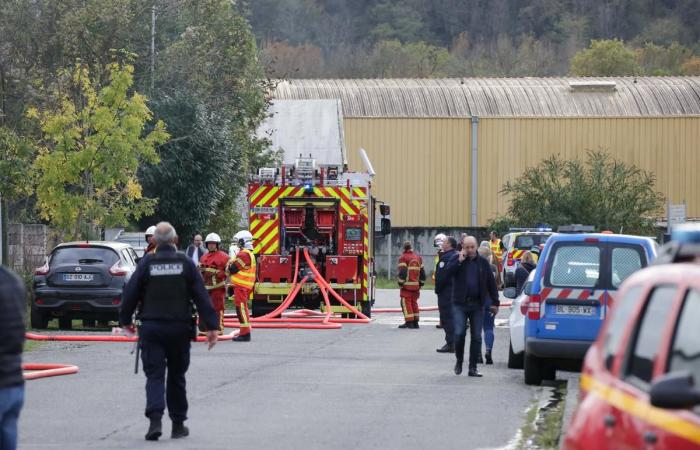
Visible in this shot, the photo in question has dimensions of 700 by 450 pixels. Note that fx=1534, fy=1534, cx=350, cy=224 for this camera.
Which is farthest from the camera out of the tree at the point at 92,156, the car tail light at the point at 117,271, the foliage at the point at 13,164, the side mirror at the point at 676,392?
the tree at the point at 92,156

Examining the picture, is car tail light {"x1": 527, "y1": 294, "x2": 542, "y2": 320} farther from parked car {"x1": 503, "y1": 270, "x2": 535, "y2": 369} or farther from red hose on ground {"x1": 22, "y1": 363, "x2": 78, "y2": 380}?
red hose on ground {"x1": 22, "y1": 363, "x2": 78, "y2": 380}

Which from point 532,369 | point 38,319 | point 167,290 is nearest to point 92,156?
point 38,319

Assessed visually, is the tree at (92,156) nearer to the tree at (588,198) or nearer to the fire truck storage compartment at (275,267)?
the fire truck storage compartment at (275,267)

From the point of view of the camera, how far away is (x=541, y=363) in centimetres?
1655

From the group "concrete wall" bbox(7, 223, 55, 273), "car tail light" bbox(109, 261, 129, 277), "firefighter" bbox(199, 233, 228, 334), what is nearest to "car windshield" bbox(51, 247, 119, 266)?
"car tail light" bbox(109, 261, 129, 277)

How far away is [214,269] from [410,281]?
591 cm

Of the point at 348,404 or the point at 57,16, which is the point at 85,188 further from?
the point at 348,404

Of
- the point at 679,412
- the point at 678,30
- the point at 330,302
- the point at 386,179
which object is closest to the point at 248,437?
the point at 679,412

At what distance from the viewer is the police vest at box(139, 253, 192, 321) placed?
38.2 feet

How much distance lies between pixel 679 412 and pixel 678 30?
442ft

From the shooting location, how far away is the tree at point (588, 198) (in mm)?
49312

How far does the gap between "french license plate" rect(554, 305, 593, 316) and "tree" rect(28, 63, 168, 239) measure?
14.8 m

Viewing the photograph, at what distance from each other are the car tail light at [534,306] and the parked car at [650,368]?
30.3 feet

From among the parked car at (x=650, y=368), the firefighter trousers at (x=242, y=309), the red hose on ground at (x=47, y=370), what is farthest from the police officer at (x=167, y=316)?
the firefighter trousers at (x=242, y=309)
